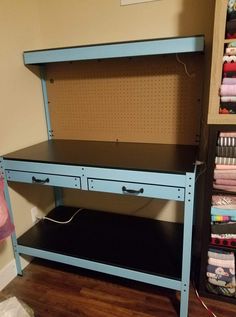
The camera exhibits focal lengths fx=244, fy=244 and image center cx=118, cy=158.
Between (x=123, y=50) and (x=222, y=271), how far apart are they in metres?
1.37

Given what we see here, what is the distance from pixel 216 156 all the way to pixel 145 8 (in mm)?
1025

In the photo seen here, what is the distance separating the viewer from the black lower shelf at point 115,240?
1.43 metres

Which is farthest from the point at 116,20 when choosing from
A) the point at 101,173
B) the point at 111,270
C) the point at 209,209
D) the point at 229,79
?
the point at 111,270

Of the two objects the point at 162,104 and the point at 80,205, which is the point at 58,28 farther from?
the point at 80,205

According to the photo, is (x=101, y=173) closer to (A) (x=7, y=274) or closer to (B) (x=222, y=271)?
(B) (x=222, y=271)

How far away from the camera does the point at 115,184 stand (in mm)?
1282

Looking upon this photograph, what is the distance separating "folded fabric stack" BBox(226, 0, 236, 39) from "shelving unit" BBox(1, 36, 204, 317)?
0.18 meters

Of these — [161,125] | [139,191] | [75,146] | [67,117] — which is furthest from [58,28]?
[139,191]

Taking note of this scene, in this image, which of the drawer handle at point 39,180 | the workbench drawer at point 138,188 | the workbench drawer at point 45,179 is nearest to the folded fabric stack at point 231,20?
the workbench drawer at point 138,188

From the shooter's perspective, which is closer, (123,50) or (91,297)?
(123,50)

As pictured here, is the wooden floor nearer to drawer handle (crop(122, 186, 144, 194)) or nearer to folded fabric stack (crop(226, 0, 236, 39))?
drawer handle (crop(122, 186, 144, 194))

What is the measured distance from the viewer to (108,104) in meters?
1.75

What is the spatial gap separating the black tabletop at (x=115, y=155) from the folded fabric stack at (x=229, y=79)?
34cm

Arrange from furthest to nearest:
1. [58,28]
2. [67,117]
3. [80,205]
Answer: [80,205]
[67,117]
[58,28]
